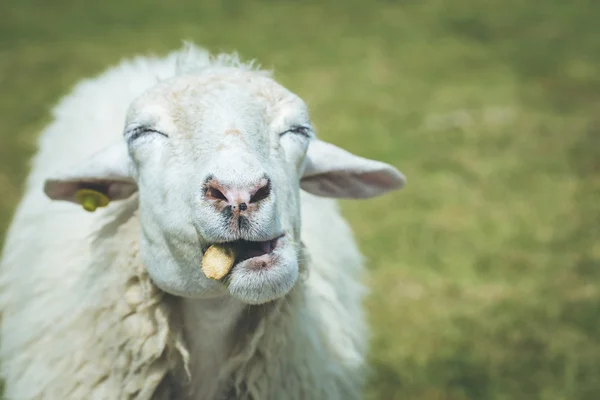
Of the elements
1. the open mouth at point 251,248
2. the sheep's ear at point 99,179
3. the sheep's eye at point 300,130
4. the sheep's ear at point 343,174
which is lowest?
the open mouth at point 251,248

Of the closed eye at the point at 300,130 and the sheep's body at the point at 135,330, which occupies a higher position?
the closed eye at the point at 300,130

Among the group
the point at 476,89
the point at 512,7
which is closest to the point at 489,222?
the point at 476,89

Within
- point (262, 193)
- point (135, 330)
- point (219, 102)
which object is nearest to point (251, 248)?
point (262, 193)

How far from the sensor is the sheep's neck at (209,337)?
6.85 ft

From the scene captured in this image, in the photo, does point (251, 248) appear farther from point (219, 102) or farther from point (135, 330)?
point (135, 330)

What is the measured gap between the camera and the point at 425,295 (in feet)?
13.4

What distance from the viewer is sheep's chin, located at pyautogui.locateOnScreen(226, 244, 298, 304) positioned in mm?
1736

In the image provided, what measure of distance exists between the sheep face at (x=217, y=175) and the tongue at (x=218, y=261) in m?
0.02

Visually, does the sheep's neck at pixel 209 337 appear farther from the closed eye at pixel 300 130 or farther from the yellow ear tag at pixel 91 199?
the closed eye at pixel 300 130

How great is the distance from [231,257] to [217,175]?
195 mm

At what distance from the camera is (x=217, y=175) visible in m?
1.71

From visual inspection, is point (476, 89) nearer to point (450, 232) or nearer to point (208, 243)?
point (450, 232)

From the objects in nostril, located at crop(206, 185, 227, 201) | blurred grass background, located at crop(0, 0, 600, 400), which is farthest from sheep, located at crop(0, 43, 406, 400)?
blurred grass background, located at crop(0, 0, 600, 400)

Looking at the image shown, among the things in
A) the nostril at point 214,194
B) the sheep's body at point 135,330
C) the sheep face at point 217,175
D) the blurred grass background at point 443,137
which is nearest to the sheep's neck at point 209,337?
the sheep's body at point 135,330
